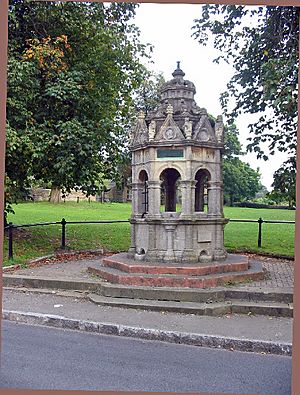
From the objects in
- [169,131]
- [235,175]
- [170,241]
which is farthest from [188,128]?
[235,175]

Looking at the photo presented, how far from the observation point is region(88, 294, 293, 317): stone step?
22.0 feet

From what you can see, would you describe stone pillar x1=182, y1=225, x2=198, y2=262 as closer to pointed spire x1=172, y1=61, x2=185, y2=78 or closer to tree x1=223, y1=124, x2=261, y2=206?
pointed spire x1=172, y1=61, x2=185, y2=78

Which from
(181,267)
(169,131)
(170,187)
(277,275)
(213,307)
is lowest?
(213,307)

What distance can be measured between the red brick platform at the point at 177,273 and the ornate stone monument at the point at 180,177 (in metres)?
0.45

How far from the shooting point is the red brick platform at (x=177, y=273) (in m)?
7.61

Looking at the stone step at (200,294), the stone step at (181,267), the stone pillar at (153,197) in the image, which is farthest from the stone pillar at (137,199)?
the stone step at (200,294)

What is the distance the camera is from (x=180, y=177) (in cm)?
902

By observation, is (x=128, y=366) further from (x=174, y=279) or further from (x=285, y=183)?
(x=285, y=183)

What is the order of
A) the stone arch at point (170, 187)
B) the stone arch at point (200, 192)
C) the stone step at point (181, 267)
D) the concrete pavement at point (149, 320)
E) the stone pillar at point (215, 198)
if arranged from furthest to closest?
the stone arch at point (170, 187) → the stone arch at point (200, 192) → the stone pillar at point (215, 198) → the stone step at point (181, 267) → the concrete pavement at point (149, 320)

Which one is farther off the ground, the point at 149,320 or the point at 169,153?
the point at 169,153

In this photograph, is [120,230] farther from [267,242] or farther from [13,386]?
[13,386]

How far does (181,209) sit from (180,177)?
2.22 feet

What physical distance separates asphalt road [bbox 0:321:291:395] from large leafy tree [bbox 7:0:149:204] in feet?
18.4

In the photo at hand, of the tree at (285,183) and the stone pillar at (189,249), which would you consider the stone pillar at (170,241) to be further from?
the tree at (285,183)
